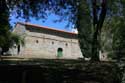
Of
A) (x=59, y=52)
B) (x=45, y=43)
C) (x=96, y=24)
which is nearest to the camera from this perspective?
(x=96, y=24)

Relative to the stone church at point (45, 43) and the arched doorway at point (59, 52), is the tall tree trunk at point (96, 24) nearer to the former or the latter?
the stone church at point (45, 43)

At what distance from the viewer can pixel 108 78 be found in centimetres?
1644

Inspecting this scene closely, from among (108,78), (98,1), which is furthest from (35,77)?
(98,1)

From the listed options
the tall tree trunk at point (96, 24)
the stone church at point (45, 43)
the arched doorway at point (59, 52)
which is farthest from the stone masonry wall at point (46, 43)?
the tall tree trunk at point (96, 24)

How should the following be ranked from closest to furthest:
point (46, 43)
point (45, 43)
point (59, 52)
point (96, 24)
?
point (96, 24) → point (45, 43) → point (46, 43) → point (59, 52)

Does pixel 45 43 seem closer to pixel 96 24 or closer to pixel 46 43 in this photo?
pixel 46 43

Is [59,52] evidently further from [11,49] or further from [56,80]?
[56,80]

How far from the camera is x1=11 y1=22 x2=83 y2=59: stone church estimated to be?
63938mm

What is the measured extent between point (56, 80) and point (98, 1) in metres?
16.5

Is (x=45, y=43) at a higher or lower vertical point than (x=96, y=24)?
higher

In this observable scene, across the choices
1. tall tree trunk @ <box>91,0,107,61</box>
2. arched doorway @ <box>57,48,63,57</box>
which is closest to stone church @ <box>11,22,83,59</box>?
arched doorway @ <box>57,48,63,57</box>

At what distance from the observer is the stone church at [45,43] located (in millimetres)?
63938

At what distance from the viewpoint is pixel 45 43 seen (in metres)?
66.8

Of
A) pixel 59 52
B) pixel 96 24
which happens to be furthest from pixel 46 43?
pixel 96 24
